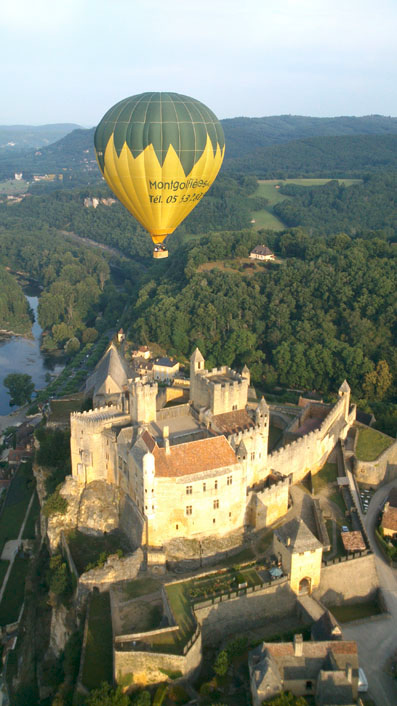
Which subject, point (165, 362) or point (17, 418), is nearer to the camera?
point (165, 362)

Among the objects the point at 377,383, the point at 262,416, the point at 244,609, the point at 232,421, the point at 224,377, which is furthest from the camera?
the point at 377,383

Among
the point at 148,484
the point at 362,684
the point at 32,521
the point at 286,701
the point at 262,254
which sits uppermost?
the point at 262,254

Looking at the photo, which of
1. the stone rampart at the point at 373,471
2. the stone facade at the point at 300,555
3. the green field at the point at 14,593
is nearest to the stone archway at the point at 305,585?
the stone facade at the point at 300,555

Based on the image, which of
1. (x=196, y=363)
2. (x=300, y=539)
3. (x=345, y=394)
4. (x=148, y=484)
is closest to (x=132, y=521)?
(x=148, y=484)

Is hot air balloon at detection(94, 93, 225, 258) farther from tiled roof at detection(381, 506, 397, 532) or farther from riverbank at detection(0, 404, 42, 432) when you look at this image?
riverbank at detection(0, 404, 42, 432)

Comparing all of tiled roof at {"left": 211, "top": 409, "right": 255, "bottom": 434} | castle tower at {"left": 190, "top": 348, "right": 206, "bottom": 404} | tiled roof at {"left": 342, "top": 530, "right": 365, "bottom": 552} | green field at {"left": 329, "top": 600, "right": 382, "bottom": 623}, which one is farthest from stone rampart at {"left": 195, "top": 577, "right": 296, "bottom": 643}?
castle tower at {"left": 190, "top": 348, "right": 206, "bottom": 404}

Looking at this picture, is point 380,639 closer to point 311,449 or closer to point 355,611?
point 355,611
